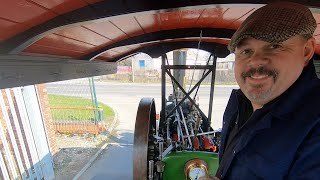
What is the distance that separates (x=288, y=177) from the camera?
0.76 m

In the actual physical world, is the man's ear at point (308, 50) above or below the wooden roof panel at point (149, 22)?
below

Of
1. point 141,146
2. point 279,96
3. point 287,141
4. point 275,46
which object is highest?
point 275,46

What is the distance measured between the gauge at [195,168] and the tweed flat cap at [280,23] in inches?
55.4

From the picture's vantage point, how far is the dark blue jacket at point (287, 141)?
0.72 metres

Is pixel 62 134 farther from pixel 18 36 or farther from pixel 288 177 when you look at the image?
pixel 288 177

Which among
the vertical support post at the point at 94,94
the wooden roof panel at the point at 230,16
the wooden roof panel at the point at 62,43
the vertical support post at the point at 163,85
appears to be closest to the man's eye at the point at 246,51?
the wooden roof panel at the point at 230,16

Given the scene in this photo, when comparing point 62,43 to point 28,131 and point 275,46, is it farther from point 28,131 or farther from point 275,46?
point 28,131

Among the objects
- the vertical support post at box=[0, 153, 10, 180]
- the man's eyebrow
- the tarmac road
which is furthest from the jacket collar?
the vertical support post at box=[0, 153, 10, 180]

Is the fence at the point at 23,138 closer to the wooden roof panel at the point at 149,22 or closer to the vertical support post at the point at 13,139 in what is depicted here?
the vertical support post at the point at 13,139

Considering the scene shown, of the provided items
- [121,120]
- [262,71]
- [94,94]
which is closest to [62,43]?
[262,71]

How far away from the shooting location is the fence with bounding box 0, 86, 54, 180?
3.92 m

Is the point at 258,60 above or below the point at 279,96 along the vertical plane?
above

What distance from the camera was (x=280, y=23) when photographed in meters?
0.88

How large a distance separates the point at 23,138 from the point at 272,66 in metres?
4.80
